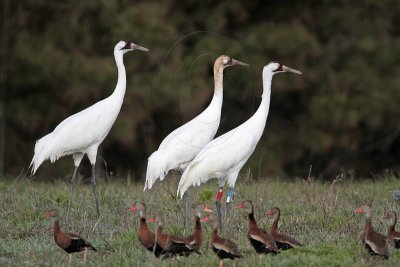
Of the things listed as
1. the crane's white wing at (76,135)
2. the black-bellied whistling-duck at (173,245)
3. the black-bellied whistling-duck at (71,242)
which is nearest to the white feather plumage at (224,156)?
the crane's white wing at (76,135)

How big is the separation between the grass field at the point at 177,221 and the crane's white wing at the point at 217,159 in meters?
0.45

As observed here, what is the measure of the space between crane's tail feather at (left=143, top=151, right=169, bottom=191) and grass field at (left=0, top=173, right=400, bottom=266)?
257mm

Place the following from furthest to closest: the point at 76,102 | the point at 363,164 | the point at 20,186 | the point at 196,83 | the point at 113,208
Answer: the point at 363,164 → the point at 76,102 → the point at 196,83 → the point at 20,186 → the point at 113,208

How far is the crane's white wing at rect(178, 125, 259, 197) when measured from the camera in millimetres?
10305

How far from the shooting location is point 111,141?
21938mm

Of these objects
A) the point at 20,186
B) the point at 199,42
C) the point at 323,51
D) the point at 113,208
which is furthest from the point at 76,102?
the point at 113,208

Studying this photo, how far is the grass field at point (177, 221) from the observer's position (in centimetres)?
799


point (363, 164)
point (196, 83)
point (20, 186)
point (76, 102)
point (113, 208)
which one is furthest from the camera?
point (363, 164)

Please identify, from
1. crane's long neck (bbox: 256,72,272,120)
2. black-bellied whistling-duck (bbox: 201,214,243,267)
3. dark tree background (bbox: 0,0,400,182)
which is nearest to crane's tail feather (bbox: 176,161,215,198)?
crane's long neck (bbox: 256,72,272,120)

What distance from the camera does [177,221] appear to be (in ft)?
33.6

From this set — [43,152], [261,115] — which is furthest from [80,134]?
[261,115]

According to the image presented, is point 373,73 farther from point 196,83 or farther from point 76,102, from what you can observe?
point 76,102

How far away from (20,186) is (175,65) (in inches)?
340

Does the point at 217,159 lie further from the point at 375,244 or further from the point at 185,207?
the point at 375,244
